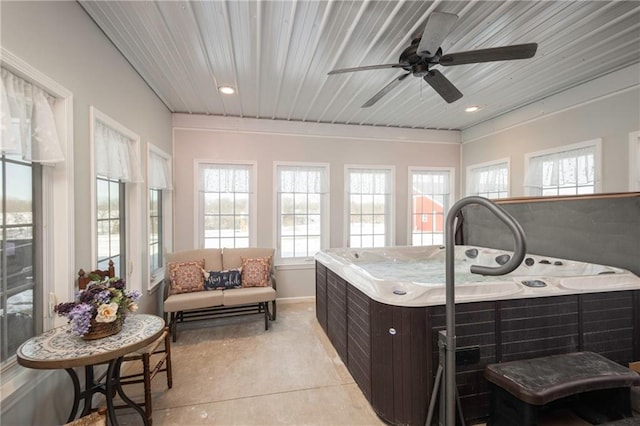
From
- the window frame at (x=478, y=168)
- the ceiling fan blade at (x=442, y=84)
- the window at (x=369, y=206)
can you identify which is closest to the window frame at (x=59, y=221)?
the ceiling fan blade at (x=442, y=84)

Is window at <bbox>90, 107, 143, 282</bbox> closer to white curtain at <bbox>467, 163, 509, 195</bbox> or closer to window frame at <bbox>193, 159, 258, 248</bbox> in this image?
window frame at <bbox>193, 159, 258, 248</bbox>

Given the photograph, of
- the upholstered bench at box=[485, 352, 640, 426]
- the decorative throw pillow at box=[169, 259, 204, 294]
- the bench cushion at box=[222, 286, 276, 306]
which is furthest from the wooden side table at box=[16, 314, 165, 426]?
the upholstered bench at box=[485, 352, 640, 426]

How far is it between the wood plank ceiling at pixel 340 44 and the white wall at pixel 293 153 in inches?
22.9

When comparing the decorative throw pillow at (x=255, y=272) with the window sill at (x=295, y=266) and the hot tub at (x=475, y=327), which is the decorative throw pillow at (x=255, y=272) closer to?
the window sill at (x=295, y=266)

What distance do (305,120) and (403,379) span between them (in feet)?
12.1

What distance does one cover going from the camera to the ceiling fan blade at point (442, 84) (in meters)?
2.13

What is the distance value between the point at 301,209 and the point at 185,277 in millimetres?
1934

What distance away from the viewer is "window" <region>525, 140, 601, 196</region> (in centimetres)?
298

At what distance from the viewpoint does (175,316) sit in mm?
3045

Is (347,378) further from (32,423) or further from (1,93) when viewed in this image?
(1,93)

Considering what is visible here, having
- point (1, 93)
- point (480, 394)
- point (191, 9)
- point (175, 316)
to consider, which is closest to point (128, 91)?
point (191, 9)

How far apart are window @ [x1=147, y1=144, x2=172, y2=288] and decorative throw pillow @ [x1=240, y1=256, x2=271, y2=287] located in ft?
3.45

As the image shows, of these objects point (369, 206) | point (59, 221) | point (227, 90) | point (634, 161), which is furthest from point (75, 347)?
point (634, 161)

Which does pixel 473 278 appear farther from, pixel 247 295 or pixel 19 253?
pixel 19 253
